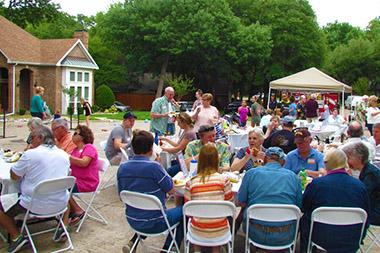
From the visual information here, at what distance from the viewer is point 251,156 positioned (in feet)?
17.4

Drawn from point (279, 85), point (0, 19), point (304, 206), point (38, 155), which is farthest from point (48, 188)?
point (0, 19)

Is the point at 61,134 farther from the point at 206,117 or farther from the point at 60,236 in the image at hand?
the point at 206,117

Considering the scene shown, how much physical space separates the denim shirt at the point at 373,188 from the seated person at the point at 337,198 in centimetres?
49

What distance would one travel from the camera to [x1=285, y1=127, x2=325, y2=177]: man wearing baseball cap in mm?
5250

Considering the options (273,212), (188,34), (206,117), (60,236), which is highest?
(188,34)

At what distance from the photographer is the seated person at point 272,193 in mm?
3766

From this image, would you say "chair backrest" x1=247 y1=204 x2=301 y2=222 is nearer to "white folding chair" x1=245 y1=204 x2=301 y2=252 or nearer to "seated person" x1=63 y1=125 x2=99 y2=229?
"white folding chair" x1=245 y1=204 x2=301 y2=252

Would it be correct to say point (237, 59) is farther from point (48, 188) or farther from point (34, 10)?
point (48, 188)

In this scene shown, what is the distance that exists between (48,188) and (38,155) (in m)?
0.40

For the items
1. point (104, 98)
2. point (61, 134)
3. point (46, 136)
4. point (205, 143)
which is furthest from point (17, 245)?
point (104, 98)

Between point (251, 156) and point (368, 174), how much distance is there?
1.44 meters

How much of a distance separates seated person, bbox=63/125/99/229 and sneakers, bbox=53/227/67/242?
202 millimetres

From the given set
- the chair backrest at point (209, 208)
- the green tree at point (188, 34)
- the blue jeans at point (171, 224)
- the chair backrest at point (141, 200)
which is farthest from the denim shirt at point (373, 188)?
the green tree at point (188, 34)

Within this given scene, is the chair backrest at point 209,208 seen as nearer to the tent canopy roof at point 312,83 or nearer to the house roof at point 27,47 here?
the tent canopy roof at point 312,83
